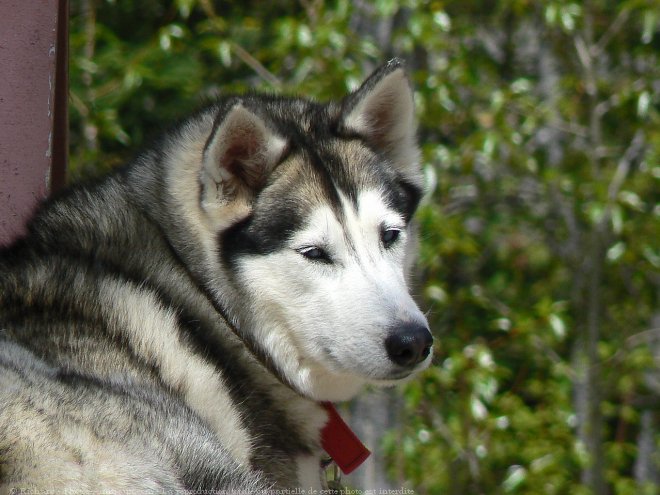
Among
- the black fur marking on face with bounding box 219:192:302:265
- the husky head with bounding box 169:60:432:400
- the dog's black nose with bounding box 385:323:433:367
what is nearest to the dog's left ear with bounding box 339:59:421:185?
the husky head with bounding box 169:60:432:400

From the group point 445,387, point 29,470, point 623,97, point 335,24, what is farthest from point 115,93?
point 29,470

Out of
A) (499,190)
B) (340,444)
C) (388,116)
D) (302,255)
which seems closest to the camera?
(302,255)

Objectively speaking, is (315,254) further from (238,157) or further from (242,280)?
(238,157)

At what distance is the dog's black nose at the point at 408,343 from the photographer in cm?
282

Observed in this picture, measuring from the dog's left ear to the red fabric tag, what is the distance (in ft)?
3.12

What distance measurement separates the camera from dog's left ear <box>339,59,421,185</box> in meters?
3.27

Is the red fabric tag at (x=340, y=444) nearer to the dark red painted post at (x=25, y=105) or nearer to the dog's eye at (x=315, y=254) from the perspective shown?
the dog's eye at (x=315, y=254)

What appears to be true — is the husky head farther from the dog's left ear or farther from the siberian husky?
the dog's left ear

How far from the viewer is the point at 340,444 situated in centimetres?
322

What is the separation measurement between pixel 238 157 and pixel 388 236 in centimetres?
58

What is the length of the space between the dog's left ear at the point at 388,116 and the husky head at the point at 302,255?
0.20 meters

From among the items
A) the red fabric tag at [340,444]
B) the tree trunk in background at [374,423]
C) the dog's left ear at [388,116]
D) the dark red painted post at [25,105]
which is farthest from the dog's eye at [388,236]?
the tree trunk in background at [374,423]

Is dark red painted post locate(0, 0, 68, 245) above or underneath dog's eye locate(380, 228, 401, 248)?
above

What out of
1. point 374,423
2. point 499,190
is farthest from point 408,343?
point 499,190
